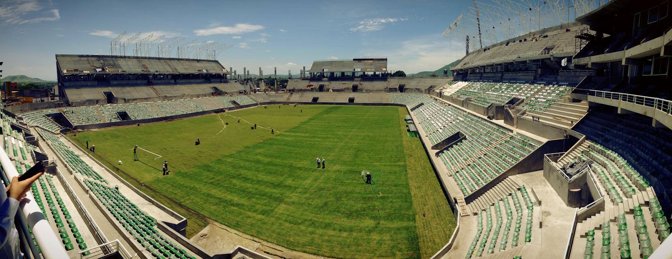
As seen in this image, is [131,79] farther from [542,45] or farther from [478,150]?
[542,45]

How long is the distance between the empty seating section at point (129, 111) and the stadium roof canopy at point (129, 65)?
16584mm

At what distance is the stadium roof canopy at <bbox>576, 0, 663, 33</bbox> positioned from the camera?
21.2 m

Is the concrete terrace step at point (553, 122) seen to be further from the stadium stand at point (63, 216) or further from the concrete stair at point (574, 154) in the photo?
the stadium stand at point (63, 216)

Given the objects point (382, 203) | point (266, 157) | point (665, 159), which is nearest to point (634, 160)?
point (665, 159)

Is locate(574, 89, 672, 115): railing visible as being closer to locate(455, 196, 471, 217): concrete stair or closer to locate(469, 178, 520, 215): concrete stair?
locate(469, 178, 520, 215): concrete stair

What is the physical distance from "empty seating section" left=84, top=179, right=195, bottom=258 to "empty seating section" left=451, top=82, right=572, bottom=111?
104 feet

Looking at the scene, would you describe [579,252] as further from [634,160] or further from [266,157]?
[266,157]

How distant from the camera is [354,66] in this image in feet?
368

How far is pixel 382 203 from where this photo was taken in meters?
22.5

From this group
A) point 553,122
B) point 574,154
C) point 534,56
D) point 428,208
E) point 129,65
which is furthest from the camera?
point 129,65

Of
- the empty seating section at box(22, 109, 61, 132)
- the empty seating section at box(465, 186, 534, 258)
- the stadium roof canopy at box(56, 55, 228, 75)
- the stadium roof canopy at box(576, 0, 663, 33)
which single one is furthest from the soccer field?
the stadium roof canopy at box(56, 55, 228, 75)

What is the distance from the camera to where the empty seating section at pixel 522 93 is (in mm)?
34031

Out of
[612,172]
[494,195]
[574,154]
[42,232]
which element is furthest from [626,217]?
[42,232]

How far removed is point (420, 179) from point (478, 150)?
6084 millimetres
